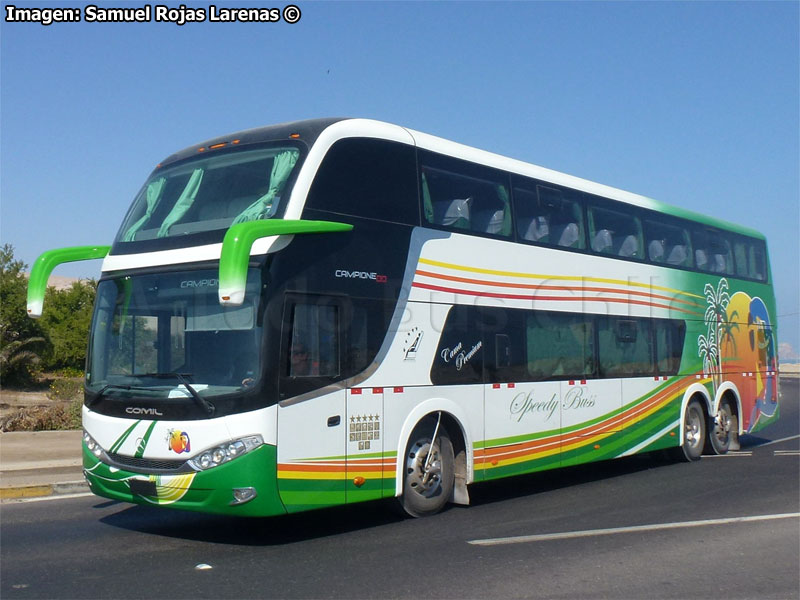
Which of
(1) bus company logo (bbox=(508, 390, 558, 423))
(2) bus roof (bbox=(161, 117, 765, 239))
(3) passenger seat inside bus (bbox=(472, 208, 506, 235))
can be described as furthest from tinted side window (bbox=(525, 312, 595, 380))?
(2) bus roof (bbox=(161, 117, 765, 239))

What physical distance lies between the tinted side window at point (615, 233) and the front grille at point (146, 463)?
7.27 meters

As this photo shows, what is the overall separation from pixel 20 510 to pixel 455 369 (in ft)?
17.6

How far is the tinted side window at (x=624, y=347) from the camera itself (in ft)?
43.1

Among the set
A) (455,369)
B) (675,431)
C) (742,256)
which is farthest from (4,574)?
(742,256)

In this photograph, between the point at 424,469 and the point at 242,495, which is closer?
the point at 242,495

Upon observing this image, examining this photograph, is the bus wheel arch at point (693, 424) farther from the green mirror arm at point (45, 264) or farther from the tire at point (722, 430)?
the green mirror arm at point (45, 264)

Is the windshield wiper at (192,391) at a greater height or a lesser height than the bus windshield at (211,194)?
lesser

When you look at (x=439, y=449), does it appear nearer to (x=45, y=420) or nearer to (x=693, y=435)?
(x=693, y=435)

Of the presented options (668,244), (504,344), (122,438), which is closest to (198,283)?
(122,438)

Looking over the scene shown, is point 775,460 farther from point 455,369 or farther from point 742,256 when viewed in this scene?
point 455,369

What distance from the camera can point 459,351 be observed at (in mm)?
10516

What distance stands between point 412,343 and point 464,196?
2.15 meters

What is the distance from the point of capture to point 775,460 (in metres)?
15.6

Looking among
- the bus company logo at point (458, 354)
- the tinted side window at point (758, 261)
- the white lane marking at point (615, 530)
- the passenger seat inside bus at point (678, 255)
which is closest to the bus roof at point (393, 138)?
the passenger seat inside bus at point (678, 255)
